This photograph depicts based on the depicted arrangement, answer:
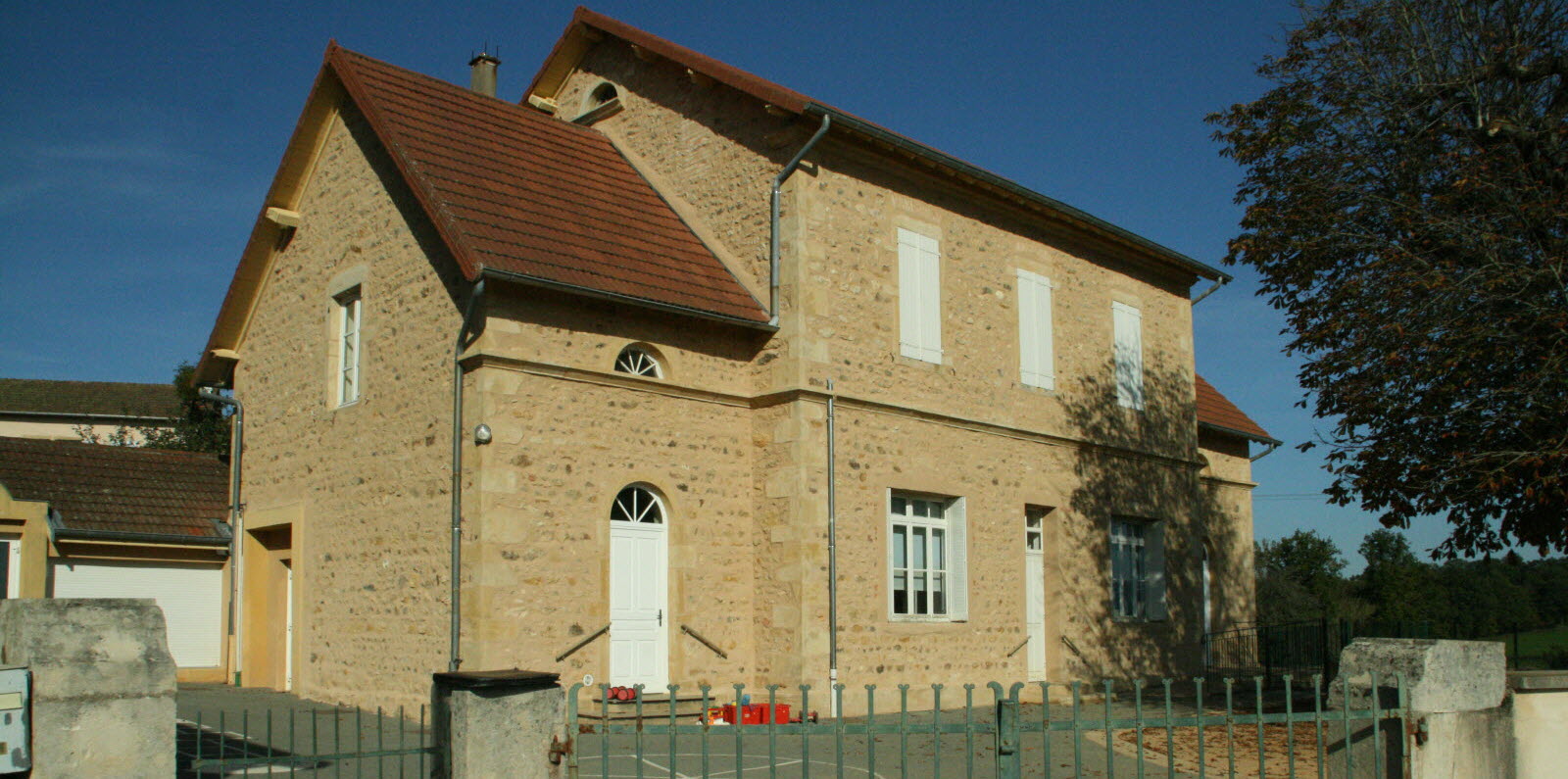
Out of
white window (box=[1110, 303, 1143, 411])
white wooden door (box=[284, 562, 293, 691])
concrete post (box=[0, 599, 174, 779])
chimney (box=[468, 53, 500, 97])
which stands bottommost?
white wooden door (box=[284, 562, 293, 691])

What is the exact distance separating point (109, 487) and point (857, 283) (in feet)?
32.3

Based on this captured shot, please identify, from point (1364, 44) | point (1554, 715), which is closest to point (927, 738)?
point (1554, 715)

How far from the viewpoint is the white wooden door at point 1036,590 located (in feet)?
56.2

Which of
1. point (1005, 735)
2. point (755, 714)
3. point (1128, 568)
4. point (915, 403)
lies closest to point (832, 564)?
point (755, 714)

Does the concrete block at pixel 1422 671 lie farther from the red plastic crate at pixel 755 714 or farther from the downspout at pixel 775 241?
the downspout at pixel 775 241

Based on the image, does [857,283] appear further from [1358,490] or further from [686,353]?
[1358,490]

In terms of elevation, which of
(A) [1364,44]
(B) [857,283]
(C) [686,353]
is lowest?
(C) [686,353]

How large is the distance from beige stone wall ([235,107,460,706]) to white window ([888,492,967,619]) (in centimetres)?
504

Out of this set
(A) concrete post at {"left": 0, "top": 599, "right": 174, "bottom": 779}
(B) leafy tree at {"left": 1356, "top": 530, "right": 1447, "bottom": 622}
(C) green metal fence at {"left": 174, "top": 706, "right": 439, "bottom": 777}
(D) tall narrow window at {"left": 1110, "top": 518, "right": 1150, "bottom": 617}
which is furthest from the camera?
(B) leafy tree at {"left": 1356, "top": 530, "right": 1447, "bottom": 622}

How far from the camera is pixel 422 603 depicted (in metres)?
12.8

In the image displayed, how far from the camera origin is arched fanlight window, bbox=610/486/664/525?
13258 mm

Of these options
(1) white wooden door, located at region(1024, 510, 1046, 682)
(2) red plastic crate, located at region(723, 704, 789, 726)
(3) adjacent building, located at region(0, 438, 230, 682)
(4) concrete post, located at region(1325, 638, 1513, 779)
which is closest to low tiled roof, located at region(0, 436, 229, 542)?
(3) adjacent building, located at region(0, 438, 230, 682)

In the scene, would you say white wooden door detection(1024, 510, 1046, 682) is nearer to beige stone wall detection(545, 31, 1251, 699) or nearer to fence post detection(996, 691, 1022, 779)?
beige stone wall detection(545, 31, 1251, 699)

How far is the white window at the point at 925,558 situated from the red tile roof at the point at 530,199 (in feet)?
9.78
